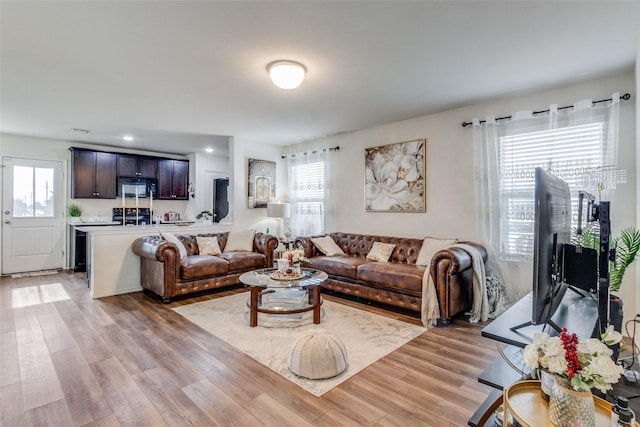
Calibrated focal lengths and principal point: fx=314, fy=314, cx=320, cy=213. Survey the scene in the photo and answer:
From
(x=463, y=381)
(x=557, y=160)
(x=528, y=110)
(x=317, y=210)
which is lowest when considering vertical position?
(x=463, y=381)

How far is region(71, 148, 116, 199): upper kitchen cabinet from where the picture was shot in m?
6.17

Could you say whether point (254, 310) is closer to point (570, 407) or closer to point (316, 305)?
point (316, 305)

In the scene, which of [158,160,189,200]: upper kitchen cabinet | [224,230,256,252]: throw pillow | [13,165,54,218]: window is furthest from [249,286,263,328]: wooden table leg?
[13,165,54,218]: window

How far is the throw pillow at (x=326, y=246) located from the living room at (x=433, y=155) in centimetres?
54

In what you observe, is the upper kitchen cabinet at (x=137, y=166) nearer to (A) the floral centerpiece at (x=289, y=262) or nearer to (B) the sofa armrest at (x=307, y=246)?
(B) the sofa armrest at (x=307, y=246)

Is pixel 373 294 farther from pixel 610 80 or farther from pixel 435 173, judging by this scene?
pixel 610 80

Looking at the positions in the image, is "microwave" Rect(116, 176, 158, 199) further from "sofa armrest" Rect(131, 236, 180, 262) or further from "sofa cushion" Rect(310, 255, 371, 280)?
"sofa cushion" Rect(310, 255, 371, 280)

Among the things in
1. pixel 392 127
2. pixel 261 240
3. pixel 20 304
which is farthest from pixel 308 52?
pixel 20 304

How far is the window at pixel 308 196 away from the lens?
5876mm

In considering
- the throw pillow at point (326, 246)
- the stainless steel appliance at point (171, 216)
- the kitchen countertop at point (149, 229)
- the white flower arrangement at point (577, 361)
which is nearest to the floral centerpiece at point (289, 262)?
the throw pillow at point (326, 246)

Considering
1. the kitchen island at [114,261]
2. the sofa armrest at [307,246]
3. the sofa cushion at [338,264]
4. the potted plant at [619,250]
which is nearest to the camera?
the potted plant at [619,250]

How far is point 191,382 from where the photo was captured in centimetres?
223

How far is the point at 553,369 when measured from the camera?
1075mm

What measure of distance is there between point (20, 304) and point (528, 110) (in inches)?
261
